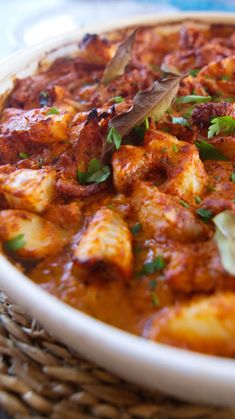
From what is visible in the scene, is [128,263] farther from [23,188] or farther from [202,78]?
[202,78]

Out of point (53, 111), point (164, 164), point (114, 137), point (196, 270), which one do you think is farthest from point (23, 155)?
point (196, 270)

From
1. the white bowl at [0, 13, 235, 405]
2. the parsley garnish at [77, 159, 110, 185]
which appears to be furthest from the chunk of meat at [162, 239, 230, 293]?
the parsley garnish at [77, 159, 110, 185]

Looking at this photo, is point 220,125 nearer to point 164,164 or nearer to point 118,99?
point 164,164

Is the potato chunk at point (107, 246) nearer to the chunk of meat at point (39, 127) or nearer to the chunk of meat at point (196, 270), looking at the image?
the chunk of meat at point (196, 270)

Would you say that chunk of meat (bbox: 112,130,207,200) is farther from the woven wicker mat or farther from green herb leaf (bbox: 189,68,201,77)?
green herb leaf (bbox: 189,68,201,77)

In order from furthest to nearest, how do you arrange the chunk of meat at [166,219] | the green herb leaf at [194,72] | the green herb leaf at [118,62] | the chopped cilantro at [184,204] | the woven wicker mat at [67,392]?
the green herb leaf at [194,72]
the green herb leaf at [118,62]
the chopped cilantro at [184,204]
the chunk of meat at [166,219]
the woven wicker mat at [67,392]

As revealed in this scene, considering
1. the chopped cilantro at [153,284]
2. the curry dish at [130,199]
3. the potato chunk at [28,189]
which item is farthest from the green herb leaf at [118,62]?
the chopped cilantro at [153,284]

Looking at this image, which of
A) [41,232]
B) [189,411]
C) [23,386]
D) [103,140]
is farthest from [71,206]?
[189,411]

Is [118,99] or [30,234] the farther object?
[118,99]
